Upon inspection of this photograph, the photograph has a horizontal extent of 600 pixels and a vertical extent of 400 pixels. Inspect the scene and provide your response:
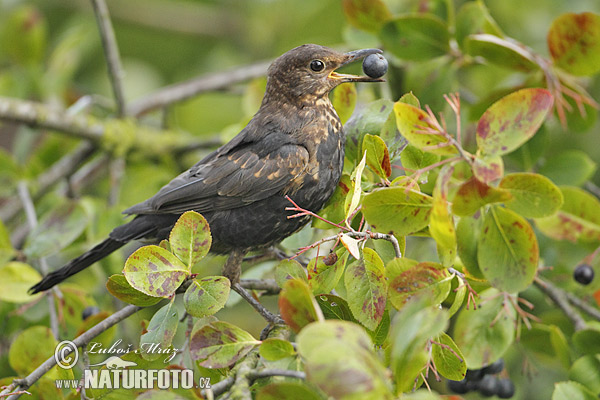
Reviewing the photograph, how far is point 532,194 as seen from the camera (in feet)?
6.59

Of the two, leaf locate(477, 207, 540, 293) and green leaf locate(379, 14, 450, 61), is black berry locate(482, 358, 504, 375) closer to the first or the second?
leaf locate(477, 207, 540, 293)

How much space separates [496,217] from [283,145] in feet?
4.02

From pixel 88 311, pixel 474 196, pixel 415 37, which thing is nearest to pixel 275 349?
pixel 474 196

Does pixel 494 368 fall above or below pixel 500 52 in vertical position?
below

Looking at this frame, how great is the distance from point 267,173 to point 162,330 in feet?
3.29

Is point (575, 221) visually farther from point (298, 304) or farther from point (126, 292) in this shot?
point (126, 292)

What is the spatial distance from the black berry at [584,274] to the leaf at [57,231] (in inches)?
97.7

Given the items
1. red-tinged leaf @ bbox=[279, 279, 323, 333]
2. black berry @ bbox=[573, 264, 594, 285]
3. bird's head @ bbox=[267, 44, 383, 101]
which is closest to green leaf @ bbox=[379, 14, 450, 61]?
bird's head @ bbox=[267, 44, 383, 101]

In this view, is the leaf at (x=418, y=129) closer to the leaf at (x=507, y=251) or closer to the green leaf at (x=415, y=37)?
the leaf at (x=507, y=251)

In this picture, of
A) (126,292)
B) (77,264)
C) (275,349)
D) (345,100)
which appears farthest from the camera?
(77,264)

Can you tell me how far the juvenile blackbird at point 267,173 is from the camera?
2906 millimetres

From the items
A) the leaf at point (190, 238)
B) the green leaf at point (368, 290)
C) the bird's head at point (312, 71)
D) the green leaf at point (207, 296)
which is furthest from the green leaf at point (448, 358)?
the bird's head at point (312, 71)

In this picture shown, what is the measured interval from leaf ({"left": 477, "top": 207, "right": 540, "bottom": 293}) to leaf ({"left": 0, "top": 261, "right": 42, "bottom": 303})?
2.14 metres

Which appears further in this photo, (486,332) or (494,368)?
(494,368)
